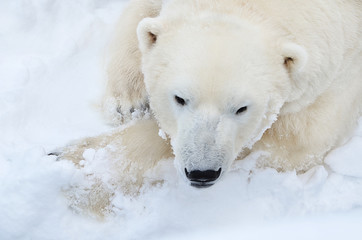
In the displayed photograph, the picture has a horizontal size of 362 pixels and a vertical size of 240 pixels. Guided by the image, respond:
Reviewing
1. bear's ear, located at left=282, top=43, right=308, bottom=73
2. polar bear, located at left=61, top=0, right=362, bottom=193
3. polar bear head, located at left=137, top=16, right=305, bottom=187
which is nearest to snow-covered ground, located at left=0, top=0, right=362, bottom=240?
polar bear, located at left=61, top=0, right=362, bottom=193

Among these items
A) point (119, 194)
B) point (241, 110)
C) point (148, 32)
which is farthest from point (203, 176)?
point (148, 32)

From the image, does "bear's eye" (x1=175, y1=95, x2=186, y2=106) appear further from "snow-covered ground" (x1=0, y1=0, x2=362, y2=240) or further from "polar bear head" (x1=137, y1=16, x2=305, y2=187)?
"snow-covered ground" (x1=0, y1=0, x2=362, y2=240)

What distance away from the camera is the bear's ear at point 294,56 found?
2375 millimetres

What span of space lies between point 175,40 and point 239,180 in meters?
0.94

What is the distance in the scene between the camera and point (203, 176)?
2229 mm

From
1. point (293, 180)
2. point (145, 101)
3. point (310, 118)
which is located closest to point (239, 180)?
point (293, 180)

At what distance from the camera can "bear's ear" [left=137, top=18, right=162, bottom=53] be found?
2510mm

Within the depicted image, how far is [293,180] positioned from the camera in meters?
2.83

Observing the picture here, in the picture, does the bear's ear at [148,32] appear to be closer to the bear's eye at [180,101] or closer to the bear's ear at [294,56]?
the bear's eye at [180,101]

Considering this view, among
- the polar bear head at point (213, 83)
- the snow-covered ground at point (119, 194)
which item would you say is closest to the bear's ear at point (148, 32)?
the polar bear head at point (213, 83)

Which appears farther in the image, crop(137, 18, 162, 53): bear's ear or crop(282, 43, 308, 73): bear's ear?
crop(137, 18, 162, 53): bear's ear

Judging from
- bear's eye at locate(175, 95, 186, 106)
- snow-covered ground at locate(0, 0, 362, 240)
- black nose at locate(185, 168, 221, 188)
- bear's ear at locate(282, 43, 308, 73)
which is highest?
bear's ear at locate(282, 43, 308, 73)

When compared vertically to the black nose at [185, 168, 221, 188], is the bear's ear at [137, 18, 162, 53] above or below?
above

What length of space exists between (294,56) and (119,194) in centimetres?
123
